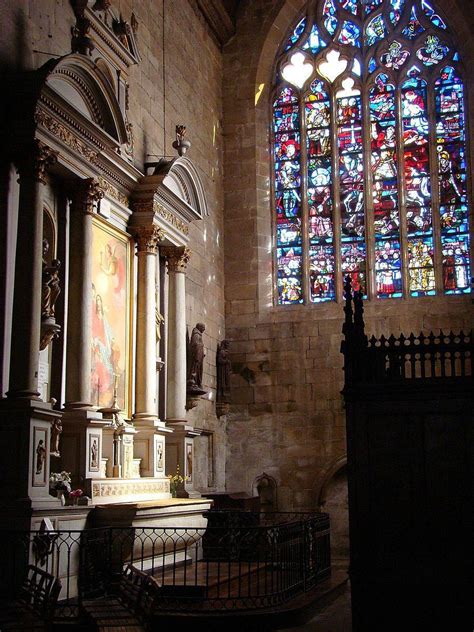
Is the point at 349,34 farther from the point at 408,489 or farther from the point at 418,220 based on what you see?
the point at 408,489

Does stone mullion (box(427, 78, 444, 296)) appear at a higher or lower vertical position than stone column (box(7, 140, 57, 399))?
higher

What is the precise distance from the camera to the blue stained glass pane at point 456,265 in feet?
52.9

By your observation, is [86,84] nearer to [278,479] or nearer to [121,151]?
[121,151]

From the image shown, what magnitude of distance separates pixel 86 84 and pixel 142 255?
2.59 m

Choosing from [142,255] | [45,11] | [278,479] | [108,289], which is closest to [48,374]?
[108,289]

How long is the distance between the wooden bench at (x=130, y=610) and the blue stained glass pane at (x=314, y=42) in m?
13.2

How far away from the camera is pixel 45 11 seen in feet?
33.1

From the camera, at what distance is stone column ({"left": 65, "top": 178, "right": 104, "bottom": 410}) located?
10070 mm

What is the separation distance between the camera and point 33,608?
22.9 feet

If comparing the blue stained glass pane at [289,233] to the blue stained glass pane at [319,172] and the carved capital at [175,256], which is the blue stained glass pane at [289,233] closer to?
A: the blue stained glass pane at [319,172]

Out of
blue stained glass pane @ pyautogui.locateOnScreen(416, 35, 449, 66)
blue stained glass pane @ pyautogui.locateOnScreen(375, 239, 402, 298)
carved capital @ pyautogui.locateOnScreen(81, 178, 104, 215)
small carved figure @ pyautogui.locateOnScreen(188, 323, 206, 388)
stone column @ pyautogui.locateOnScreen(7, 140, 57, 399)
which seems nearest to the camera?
stone column @ pyautogui.locateOnScreen(7, 140, 57, 399)

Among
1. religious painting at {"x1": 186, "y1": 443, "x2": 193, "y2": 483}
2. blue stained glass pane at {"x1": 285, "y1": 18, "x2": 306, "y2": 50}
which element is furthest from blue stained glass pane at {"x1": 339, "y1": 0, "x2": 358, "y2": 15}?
religious painting at {"x1": 186, "y1": 443, "x2": 193, "y2": 483}

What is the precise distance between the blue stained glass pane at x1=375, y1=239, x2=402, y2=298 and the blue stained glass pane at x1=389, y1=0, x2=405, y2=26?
4.32 m

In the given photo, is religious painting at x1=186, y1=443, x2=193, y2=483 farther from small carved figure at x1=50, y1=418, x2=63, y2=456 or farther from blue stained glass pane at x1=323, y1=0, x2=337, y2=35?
blue stained glass pane at x1=323, y1=0, x2=337, y2=35
